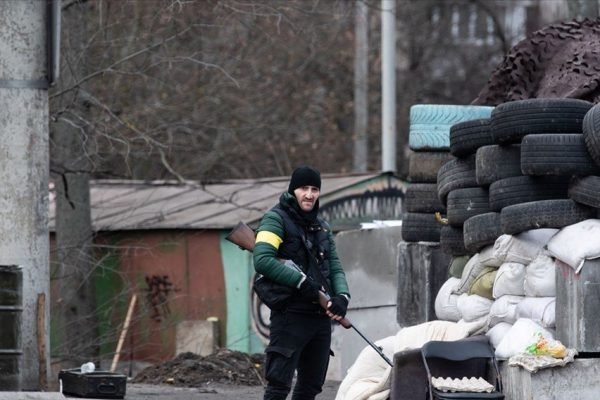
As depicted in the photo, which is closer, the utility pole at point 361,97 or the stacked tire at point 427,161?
the stacked tire at point 427,161

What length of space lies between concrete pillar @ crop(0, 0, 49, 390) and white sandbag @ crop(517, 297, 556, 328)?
11.3 feet

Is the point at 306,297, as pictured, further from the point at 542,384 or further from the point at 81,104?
the point at 81,104

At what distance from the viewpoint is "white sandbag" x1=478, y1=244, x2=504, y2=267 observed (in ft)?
32.7

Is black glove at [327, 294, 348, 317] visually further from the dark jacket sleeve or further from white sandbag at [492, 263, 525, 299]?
white sandbag at [492, 263, 525, 299]

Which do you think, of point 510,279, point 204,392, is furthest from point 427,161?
point 510,279

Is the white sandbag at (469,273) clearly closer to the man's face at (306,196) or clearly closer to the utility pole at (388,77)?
the man's face at (306,196)

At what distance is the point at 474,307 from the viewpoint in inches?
401

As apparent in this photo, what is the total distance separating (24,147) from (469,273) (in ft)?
10.7

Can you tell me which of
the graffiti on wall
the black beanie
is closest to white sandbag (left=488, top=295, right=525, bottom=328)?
the black beanie

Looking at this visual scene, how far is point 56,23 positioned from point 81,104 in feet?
24.0

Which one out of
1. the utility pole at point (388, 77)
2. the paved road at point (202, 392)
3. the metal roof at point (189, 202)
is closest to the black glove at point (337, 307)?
the paved road at point (202, 392)

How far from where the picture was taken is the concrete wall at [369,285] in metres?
14.1

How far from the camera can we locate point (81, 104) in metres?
17.8

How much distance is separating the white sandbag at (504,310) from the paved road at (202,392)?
221 centimetres
